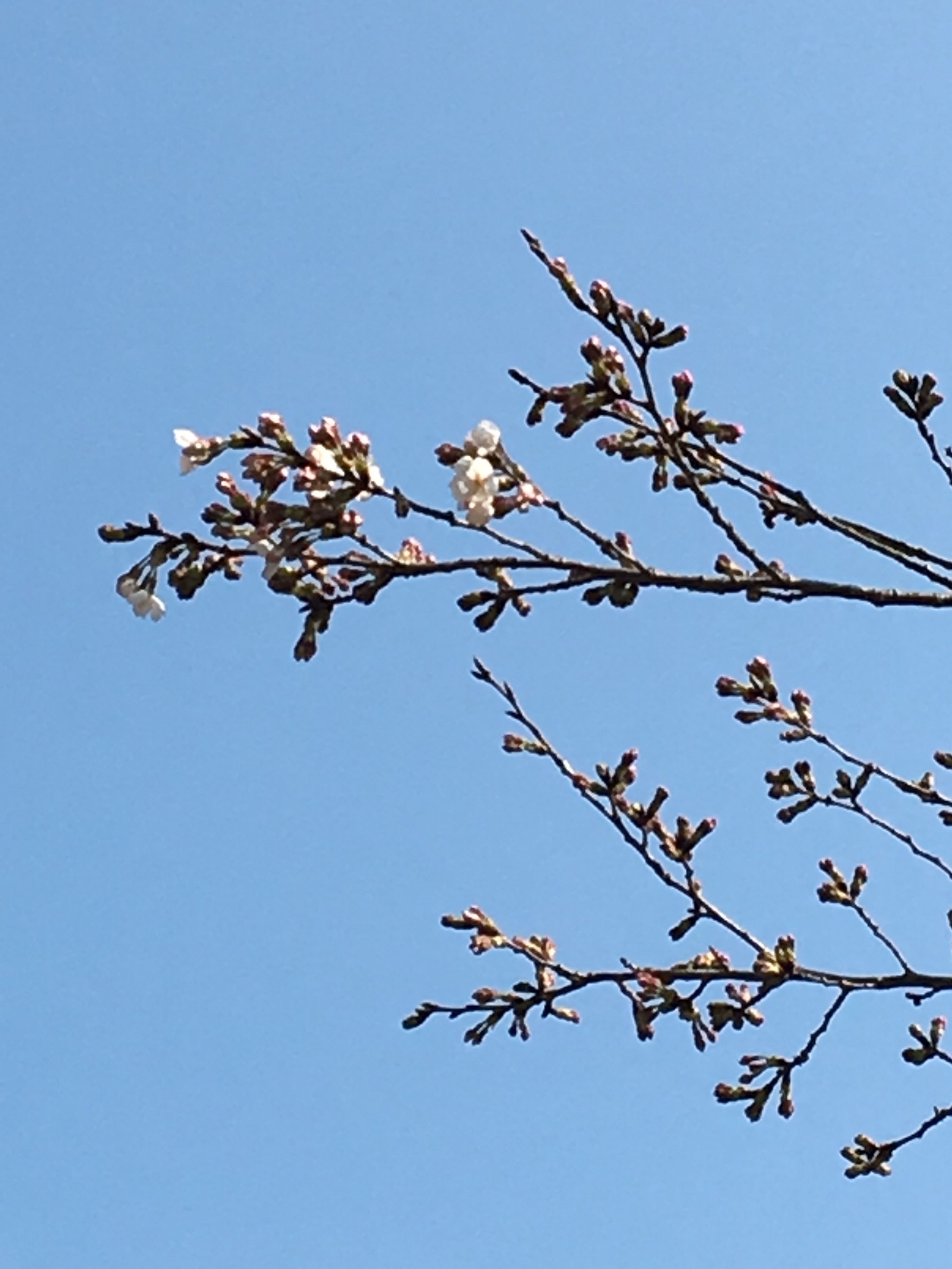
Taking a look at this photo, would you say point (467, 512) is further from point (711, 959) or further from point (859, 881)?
point (859, 881)

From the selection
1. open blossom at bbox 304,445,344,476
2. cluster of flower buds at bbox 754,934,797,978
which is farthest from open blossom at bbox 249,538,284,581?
cluster of flower buds at bbox 754,934,797,978

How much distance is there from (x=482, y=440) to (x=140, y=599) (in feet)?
2.87

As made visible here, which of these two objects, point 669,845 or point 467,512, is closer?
point 467,512

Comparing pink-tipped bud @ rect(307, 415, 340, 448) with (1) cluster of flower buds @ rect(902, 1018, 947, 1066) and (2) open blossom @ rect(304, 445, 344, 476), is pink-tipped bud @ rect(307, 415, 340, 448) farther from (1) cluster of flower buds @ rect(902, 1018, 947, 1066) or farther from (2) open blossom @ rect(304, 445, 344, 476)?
(1) cluster of flower buds @ rect(902, 1018, 947, 1066)

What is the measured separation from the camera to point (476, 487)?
9.75 ft

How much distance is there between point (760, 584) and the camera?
2.86 m

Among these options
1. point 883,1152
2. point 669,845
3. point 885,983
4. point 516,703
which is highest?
point 516,703

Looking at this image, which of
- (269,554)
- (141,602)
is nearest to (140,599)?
(141,602)

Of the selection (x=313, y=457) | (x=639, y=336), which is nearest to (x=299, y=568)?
(x=313, y=457)

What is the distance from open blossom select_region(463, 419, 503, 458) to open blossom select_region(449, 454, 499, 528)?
0.05 feet

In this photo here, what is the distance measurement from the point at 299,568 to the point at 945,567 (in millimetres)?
1442

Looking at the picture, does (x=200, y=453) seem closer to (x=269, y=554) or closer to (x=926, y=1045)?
(x=269, y=554)

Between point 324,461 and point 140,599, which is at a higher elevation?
point 324,461

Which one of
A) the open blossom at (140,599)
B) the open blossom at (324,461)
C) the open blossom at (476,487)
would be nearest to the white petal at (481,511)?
the open blossom at (476,487)
